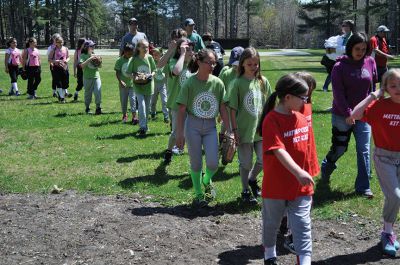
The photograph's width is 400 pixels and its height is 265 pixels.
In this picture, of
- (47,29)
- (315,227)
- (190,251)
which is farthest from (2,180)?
(47,29)

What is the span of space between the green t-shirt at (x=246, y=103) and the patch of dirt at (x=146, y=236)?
0.95m

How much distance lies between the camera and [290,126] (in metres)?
4.08

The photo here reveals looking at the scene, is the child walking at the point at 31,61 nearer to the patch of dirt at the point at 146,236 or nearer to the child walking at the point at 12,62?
the child walking at the point at 12,62

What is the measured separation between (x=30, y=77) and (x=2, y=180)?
1037 centimetres

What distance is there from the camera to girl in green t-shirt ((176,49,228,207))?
5941mm

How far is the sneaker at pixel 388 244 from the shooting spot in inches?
191

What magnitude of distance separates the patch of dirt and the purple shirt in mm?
1418

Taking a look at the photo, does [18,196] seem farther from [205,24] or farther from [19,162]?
[205,24]

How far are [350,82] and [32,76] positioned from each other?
42.8ft

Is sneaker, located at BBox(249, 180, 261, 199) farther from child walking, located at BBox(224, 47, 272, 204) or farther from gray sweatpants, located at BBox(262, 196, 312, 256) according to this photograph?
gray sweatpants, located at BBox(262, 196, 312, 256)

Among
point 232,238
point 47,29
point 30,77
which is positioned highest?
point 47,29

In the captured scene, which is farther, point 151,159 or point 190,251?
point 151,159

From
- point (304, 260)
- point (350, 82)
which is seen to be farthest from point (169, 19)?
point (304, 260)

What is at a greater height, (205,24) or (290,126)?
(205,24)
